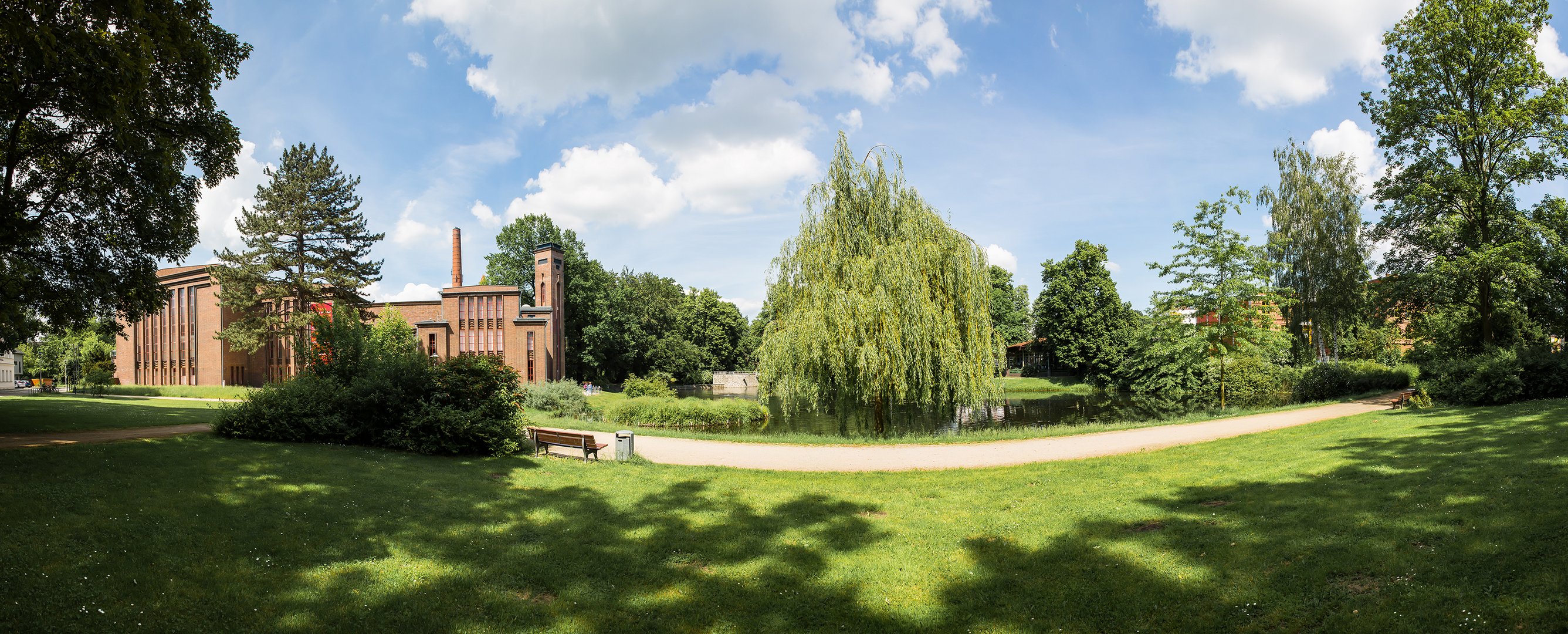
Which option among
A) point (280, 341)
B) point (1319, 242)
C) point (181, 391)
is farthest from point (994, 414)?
point (280, 341)

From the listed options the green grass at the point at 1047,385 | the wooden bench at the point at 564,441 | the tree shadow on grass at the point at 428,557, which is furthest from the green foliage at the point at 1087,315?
the tree shadow on grass at the point at 428,557

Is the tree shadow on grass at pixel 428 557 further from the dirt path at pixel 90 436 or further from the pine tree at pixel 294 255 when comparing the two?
the pine tree at pixel 294 255

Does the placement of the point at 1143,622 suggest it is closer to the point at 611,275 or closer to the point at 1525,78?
the point at 1525,78

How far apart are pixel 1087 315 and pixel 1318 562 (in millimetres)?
47774

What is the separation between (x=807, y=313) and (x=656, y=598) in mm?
12444

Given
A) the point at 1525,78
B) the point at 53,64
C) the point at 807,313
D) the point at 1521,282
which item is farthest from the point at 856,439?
the point at 1525,78

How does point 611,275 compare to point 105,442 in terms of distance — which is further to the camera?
point 611,275

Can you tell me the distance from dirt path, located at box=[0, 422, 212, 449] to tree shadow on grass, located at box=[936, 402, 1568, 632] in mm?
13582

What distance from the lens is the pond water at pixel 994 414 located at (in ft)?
63.4

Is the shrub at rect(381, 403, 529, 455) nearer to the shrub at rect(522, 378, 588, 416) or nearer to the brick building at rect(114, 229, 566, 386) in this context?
the shrub at rect(522, 378, 588, 416)

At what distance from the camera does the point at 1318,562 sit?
18.0 ft

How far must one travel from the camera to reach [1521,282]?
64.8 feet

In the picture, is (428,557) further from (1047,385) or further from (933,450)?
(1047,385)

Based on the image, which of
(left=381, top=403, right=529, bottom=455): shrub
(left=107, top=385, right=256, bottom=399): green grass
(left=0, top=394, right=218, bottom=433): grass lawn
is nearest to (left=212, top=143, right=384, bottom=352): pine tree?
(left=107, top=385, right=256, bottom=399): green grass
